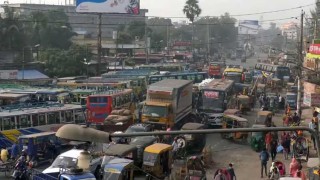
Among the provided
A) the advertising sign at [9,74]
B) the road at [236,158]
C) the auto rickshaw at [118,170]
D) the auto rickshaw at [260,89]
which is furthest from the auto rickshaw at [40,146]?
the advertising sign at [9,74]

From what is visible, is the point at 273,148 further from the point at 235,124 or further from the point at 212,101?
the point at 212,101

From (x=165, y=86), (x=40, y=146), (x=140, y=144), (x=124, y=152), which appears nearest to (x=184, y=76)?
(x=165, y=86)

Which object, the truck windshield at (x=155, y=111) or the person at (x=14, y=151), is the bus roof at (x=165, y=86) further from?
the person at (x=14, y=151)

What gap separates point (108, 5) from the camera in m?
56.0

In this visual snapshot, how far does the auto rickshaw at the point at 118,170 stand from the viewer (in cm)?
1523

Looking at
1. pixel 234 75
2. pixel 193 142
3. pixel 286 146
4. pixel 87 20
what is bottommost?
pixel 286 146

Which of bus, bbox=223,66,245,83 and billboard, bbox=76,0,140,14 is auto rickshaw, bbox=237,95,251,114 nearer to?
bus, bbox=223,66,245,83

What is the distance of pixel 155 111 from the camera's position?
2580 centimetres

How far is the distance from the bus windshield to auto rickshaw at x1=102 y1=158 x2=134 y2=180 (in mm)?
14545

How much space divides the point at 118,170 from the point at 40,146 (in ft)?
20.8

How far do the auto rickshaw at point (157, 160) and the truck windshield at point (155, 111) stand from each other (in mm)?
7554

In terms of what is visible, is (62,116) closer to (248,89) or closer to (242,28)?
(248,89)

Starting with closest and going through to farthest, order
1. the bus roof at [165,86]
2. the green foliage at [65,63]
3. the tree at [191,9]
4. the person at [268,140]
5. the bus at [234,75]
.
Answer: the person at [268,140]
the bus roof at [165,86]
the bus at [234,75]
the green foliage at [65,63]
the tree at [191,9]

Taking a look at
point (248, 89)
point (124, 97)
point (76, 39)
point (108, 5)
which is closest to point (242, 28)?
point (76, 39)
